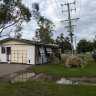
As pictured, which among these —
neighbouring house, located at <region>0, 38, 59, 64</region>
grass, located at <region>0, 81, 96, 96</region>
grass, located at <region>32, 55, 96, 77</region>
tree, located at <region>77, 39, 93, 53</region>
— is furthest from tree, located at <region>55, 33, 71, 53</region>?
grass, located at <region>0, 81, 96, 96</region>

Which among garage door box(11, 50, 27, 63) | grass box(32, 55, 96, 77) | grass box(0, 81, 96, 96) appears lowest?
grass box(0, 81, 96, 96)

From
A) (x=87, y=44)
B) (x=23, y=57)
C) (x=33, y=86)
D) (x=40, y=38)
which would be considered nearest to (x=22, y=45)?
(x=23, y=57)

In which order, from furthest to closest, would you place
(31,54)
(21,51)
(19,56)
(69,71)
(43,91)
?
(21,51)
(19,56)
(31,54)
(69,71)
(43,91)

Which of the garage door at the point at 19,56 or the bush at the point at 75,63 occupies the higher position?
the garage door at the point at 19,56

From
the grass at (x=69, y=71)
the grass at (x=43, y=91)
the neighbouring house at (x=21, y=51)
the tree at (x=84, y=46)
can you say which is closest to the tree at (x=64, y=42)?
the tree at (x=84, y=46)

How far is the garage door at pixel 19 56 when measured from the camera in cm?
3707

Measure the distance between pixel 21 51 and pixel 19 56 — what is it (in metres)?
0.70

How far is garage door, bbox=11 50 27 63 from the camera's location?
1459 inches

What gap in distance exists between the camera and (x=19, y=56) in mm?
37344

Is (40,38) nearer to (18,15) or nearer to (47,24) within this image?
(47,24)

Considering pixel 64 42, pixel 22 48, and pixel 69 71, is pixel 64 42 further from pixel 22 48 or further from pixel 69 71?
pixel 69 71

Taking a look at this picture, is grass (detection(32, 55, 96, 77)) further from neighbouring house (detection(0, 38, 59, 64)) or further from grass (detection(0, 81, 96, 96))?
neighbouring house (detection(0, 38, 59, 64))

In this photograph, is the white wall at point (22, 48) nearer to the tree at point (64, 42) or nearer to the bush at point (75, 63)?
the bush at point (75, 63)

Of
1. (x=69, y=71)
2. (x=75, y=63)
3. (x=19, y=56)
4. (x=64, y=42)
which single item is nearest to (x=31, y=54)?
(x=19, y=56)
